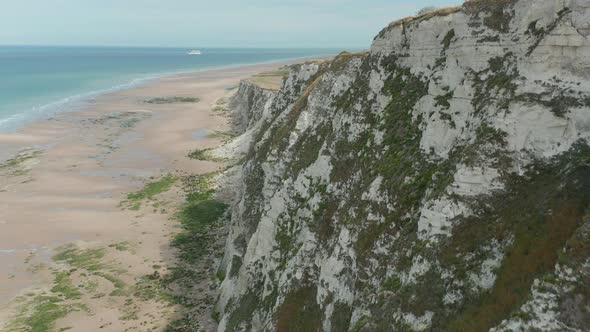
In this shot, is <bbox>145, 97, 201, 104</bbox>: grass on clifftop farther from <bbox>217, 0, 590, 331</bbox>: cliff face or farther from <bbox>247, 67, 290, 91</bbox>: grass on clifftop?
<bbox>217, 0, 590, 331</bbox>: cliff face

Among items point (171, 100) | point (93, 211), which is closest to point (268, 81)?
point (171, 100)

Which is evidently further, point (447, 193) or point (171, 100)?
point (171, 100)

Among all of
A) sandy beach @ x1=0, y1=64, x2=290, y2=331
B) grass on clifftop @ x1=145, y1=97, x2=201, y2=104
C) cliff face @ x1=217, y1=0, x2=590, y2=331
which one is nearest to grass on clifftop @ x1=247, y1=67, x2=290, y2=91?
sandy beach @ x1=0, y1=64, x2=290, y2=331

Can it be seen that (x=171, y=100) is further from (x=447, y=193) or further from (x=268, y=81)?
(x=447, y=193)

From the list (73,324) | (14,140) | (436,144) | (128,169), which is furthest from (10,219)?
(436,144)

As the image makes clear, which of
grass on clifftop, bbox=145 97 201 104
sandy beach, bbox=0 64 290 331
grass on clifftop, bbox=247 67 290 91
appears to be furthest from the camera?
grass on clifftop, bbox=145 97 201 104

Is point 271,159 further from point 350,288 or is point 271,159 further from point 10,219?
point 10,219
